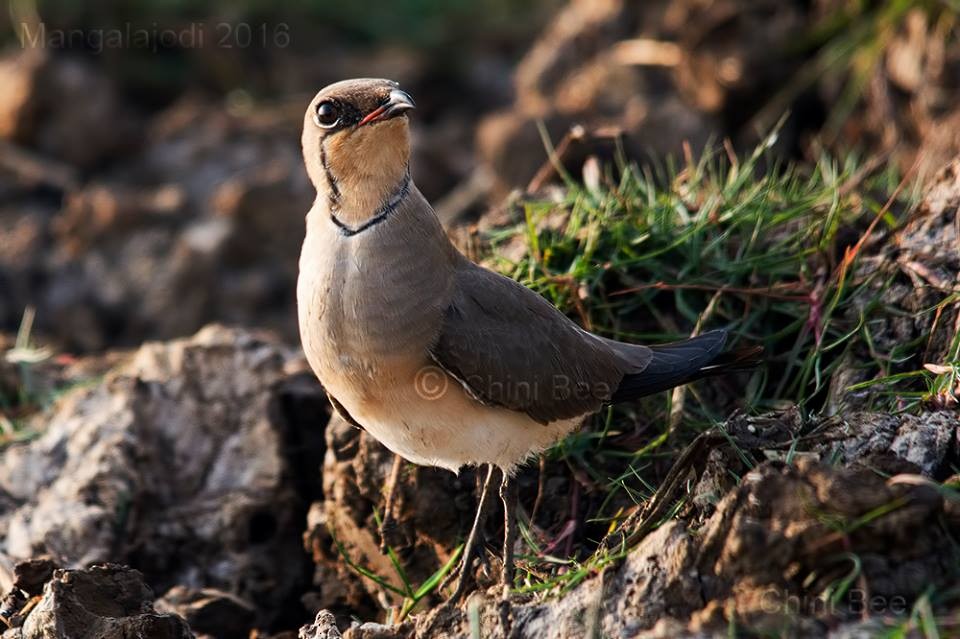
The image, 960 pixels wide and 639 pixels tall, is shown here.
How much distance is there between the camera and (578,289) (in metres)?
4.52

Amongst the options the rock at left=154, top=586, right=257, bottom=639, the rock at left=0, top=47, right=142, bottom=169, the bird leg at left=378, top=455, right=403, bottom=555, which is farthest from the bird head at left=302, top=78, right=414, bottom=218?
the rock at left=0, top=47, right=142, bottom=169

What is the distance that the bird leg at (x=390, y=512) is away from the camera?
4.24 m

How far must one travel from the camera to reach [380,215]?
151 inches

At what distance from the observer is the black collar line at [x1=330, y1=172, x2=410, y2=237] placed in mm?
3822

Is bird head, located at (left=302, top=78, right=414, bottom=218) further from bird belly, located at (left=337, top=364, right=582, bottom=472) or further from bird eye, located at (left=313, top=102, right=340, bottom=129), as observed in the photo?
bird belly, located at (left=337, top=364, right=582, bottom=472)

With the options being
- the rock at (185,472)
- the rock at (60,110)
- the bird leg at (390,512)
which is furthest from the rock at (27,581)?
the rock at (60,110)

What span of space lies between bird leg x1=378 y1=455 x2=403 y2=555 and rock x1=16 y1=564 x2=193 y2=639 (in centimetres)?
83

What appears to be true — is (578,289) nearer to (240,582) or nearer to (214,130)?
(240,582)

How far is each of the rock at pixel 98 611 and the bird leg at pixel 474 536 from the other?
2.79ft

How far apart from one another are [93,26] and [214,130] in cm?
134

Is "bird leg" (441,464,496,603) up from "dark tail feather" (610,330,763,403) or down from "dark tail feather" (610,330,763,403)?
down

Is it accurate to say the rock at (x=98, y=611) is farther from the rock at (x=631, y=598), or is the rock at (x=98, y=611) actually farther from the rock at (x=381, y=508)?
the rock at (x=631, y=598)

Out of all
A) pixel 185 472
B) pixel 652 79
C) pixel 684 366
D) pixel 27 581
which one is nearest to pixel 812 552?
pixel 684 366

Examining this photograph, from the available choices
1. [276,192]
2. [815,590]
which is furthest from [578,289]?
[276,192]
